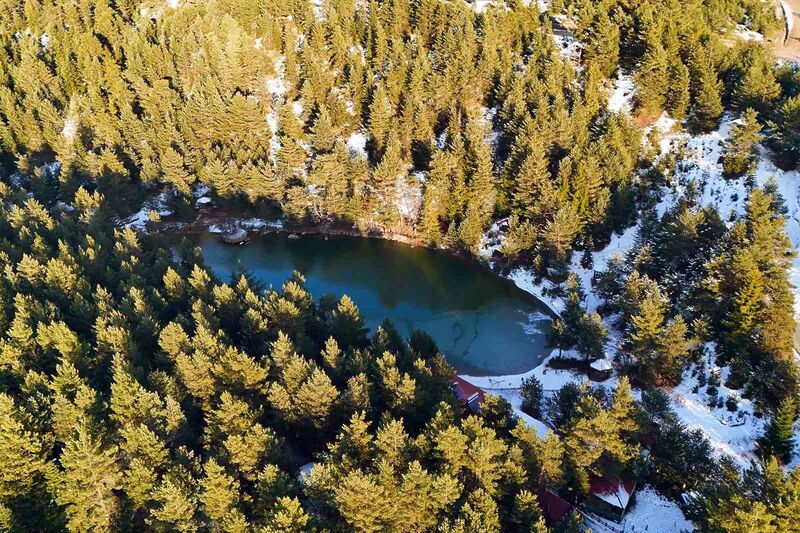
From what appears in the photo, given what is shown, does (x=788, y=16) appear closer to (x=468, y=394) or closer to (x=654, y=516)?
(x=468, y=394)

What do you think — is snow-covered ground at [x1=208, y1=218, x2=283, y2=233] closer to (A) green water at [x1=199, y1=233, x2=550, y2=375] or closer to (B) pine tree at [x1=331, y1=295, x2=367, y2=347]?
(A) green water at [x1=199, y1=233, x2=550, y2=375]

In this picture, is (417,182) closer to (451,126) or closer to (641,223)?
(451,126)

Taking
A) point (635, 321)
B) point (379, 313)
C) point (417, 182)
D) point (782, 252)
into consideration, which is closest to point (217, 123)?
point (417, 182)

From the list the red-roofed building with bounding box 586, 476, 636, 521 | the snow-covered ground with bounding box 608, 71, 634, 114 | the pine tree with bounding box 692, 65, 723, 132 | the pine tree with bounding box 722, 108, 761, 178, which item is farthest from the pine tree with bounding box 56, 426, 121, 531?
the pine tree with bounding box 692, 65, 723, 132

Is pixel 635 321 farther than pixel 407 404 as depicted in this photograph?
Yes

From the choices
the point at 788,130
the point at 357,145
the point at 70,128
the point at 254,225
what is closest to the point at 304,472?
the point at 254,225

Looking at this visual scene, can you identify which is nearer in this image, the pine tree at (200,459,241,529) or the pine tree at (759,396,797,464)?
the pine tree at (200,459,241,529)
